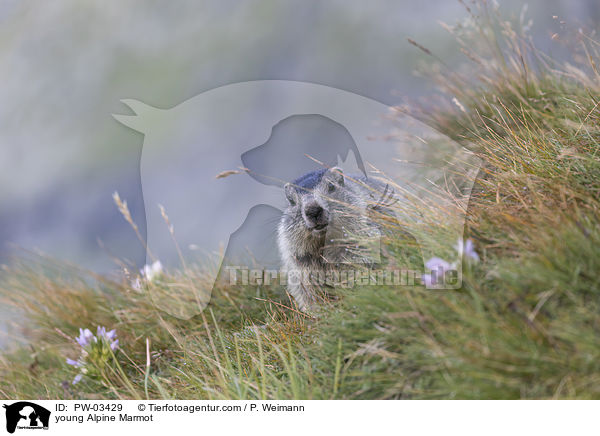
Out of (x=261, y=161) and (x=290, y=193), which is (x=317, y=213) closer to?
(x=290, y=193)

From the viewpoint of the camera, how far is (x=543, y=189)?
322cm

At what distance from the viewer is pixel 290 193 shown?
4418 mm

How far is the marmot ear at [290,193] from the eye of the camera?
4.37 meters

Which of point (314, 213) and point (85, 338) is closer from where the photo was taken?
point (85, 338)

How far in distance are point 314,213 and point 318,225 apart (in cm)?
13

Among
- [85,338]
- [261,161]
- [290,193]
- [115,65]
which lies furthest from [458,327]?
[115,65]
